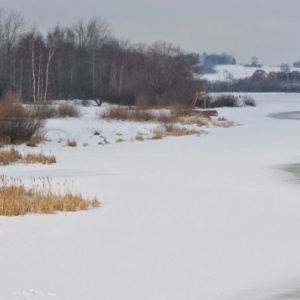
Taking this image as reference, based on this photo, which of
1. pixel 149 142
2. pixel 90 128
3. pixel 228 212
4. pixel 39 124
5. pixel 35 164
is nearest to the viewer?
pixel 228 212

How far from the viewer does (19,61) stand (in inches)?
2537

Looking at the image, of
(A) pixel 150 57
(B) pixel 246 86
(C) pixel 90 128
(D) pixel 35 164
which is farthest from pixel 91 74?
(B) pixel 246 86

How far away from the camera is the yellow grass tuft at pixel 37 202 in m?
9.13

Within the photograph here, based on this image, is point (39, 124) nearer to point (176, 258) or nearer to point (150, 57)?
point (176, 258)

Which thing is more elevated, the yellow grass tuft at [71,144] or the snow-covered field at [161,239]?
the yellow grass tuft at [71,144]

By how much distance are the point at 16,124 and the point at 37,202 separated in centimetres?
1279

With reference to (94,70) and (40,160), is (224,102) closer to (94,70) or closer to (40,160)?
(94,70)

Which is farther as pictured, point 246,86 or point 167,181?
point 246,86

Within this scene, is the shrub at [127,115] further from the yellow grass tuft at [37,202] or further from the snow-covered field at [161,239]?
the yellow grass tuft at [37,202]

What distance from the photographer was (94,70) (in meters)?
67.0

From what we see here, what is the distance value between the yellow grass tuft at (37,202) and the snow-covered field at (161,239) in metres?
0.29

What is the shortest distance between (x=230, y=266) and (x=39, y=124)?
56.7 ft

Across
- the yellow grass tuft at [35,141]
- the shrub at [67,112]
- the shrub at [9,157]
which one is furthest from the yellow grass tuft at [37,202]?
the shrub at [67,112]

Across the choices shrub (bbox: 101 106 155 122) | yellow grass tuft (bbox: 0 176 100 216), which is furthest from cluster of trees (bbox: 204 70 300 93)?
yellow grass tuft (bbox: 0 176 100 216)
